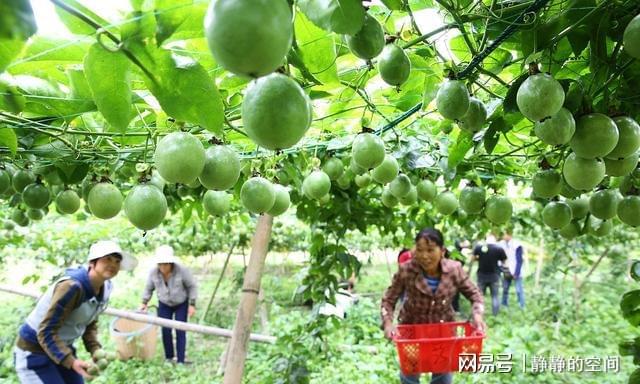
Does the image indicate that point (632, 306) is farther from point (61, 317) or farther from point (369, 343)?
point (369, 343)

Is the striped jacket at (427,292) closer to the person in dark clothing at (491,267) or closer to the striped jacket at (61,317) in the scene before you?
the striped jacket at (61,317)

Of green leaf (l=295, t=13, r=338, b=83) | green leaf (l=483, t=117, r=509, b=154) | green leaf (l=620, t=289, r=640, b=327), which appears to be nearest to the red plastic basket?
green leaf (l=620, t=289, r=640, b=327)

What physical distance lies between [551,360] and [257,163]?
484 centimetres

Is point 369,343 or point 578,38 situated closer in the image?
point 578,38

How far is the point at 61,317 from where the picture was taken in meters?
3.73

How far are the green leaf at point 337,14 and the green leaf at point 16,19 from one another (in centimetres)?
48

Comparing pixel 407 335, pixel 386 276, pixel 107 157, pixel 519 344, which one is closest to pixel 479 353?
pixel 407 335

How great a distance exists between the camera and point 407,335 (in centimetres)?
446

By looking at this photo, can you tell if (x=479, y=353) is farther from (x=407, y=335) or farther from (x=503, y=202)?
(x=503, y=202)

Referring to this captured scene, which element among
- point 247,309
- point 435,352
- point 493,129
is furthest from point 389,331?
point 493,129

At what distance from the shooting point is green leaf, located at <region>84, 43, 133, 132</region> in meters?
1.04

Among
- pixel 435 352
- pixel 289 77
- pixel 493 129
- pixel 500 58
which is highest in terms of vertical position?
pixel 500 58

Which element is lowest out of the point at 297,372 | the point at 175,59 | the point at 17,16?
the point at 297,372

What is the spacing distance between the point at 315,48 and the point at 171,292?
668cm
